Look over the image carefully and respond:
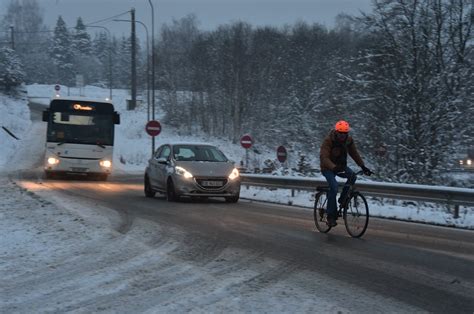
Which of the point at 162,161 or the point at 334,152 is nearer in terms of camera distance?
the point at 334,152

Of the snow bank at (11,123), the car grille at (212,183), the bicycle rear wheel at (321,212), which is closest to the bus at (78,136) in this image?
the car grille at (212,183)

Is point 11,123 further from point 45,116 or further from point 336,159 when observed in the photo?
point 336,159

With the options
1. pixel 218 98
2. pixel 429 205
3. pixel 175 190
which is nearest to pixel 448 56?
pixel 429 205

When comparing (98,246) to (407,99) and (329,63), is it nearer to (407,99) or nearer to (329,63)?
(407,99)

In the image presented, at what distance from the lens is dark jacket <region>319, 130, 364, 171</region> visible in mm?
9883

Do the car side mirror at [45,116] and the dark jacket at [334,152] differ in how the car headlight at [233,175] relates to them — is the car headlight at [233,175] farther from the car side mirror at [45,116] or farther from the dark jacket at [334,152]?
the car side mirror at [45,116]

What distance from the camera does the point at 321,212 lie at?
10570mm

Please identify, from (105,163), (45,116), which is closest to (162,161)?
(105,163)

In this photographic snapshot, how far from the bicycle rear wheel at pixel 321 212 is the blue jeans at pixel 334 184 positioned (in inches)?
8.6

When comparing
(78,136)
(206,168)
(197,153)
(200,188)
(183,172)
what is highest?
(78,136)

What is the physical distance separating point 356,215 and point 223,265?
347 centimetres

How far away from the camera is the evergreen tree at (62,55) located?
13200 cm

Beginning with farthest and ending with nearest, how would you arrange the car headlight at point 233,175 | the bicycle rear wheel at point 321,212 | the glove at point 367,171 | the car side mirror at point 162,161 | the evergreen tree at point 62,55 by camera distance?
the evergreen tree at point 62,55 < the car side mirror at point 162,161 < the car headlight at point 233,175 < the bicycle rear wheel at point 321,212 < the glove at point 367,171

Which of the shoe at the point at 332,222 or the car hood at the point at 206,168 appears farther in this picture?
the car hood at the point at 206,168
